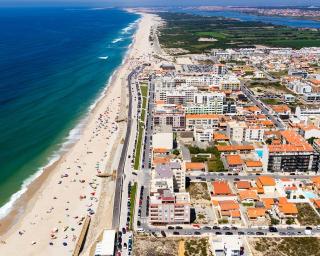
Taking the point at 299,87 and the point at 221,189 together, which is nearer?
the point at 221,189

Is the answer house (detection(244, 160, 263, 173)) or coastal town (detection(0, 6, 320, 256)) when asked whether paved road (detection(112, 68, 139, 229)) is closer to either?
coastal town (detection(0, 6, 320, 256))

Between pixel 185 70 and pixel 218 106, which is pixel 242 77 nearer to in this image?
pixel 185 70

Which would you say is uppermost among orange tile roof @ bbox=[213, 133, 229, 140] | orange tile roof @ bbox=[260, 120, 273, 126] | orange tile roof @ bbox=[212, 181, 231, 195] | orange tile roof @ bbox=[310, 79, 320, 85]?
orange tile roof @ bbox=[310, 79, 320, 85]

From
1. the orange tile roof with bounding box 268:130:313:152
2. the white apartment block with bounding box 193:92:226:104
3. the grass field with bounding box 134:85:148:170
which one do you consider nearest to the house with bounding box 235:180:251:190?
the orange tile roof with bounding box 268:130:313:152

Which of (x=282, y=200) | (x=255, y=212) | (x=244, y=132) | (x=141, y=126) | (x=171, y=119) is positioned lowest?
(x=255, y=212)

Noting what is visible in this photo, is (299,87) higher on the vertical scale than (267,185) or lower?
higher

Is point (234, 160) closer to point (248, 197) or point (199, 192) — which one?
point (199, 192)

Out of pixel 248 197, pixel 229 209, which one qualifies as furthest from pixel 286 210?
pixel 229 209
